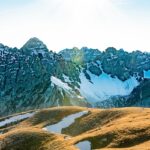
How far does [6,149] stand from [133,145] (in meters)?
29.4

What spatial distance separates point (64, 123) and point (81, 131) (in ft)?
46.3

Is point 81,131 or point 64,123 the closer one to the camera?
point 81,131

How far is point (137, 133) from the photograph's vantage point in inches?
A: 2950

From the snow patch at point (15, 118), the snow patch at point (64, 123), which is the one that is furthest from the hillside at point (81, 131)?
the snow patch at point (15, 118)

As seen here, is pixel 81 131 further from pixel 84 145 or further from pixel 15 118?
pixel 15 118

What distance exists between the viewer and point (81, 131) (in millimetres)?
106688

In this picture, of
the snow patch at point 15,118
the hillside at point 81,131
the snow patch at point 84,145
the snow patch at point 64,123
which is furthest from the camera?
the snow patch at point 15,118

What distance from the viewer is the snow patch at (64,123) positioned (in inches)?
4558

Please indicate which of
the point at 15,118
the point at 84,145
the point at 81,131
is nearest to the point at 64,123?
the point at 81,131

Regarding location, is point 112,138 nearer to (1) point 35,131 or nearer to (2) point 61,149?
(2) point 61,149

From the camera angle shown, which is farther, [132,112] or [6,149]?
[132,112]

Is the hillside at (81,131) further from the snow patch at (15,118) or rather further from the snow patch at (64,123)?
the snow patch at (15,118)

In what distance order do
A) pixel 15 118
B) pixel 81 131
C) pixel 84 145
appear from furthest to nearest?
pixel 15 118 < pixel 81 131 < pixel 84 145

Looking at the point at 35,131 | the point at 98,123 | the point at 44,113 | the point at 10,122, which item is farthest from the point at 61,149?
the point at 10,122
